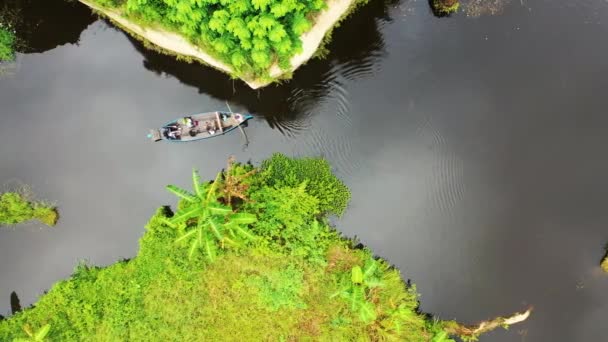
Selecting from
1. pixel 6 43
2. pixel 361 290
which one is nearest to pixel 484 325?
pixel 361 290

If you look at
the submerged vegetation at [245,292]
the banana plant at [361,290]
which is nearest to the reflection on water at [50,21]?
the submerged vegetation at [245,292]

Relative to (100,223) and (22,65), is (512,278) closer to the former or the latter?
(100,223)

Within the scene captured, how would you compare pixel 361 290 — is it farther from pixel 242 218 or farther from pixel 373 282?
pixel 242 218

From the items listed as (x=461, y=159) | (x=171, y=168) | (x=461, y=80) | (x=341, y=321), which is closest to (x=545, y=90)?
(x=461, y=80)

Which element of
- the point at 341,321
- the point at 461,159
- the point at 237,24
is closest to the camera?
the point at 237,24

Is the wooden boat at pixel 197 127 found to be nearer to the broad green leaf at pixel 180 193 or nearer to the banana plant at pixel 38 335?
the broad green leaf at pixel 180 193

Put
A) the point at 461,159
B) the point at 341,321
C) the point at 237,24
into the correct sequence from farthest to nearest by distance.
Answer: the point at 461,159, the point at 341,321, the point at 237,24

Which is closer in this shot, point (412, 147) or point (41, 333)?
point (41, 333)

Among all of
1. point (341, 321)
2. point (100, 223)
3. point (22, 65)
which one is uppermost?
point (22, 65)
